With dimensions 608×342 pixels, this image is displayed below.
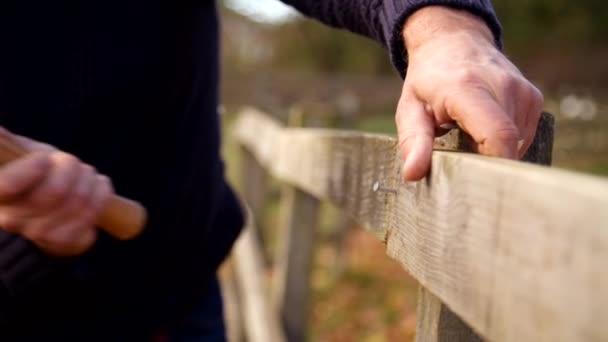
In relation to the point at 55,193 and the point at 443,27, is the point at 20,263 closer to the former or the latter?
the point at 55,193

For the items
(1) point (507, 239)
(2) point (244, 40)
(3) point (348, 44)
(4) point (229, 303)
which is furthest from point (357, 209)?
(2) point (244, 40)

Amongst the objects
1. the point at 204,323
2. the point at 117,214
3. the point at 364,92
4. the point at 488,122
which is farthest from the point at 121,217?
the point at 364,92

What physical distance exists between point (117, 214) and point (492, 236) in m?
0.53

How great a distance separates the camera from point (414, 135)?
933 mm

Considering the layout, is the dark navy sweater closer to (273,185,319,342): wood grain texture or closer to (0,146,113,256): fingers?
(0,146,113,256): fingers

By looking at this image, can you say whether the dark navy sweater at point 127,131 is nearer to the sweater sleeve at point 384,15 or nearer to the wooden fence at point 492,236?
the sweater sleeve at point 384,15

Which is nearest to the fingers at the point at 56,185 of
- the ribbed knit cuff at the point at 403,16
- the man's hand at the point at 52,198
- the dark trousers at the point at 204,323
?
the man's hand at the point at 52,198

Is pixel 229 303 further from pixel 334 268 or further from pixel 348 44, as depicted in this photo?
pixel 348 44

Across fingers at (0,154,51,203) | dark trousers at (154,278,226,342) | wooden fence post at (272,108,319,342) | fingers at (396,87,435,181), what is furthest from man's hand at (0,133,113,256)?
wooden fence post at (272,108,319,342)

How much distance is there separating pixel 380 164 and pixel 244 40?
2160cm

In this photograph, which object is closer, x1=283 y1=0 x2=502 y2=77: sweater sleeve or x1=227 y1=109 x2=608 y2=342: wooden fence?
x1=227 y1=109 x2=608 y2=342: wooden fence

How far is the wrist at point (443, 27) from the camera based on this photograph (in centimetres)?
98

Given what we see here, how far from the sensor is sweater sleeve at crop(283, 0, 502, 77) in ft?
3.37

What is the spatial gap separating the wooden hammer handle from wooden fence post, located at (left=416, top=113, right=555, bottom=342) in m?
0.45
